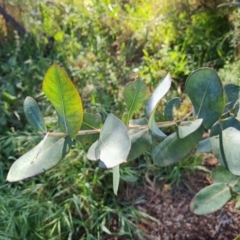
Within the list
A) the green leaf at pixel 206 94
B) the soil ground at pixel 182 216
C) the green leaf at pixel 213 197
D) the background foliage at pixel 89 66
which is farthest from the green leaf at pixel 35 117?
the soil ground at pixel 182 216

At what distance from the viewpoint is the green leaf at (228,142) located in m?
0.68

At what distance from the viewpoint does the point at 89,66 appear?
2.55m

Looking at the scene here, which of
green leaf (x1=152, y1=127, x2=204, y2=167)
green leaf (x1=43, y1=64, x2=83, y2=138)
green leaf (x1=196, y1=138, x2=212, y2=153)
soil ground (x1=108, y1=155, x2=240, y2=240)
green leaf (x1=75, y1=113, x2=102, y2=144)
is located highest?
green leaf (x1=43, y1=64, x2=83, y2=138)

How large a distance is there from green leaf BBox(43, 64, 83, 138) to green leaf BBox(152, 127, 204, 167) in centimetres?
21

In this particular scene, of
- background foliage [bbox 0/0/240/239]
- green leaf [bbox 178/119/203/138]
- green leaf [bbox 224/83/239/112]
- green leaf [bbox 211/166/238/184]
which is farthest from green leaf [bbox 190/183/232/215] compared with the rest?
background foliage [bbox 0/0/240/239]

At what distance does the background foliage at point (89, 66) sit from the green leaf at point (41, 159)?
113 centimetres

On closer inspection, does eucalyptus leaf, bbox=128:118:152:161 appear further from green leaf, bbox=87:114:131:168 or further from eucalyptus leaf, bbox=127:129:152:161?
green leaf, bbox=87:114:131:168

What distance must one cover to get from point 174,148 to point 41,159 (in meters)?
0.26

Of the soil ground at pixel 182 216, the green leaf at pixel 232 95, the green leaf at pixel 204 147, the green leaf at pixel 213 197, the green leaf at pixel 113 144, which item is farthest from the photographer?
the soil ground at pixel 182 216

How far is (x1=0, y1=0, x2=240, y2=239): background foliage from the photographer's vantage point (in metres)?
1.88

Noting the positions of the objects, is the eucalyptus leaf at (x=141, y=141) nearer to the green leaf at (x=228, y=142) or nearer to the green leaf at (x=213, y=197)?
the green leaf at (x=228, y=142)

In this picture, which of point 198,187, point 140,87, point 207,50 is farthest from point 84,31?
point 140,87

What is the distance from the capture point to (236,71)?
6.03 feet

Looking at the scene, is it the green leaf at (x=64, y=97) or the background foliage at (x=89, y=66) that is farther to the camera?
the background foliage at (x=89, y=66)
